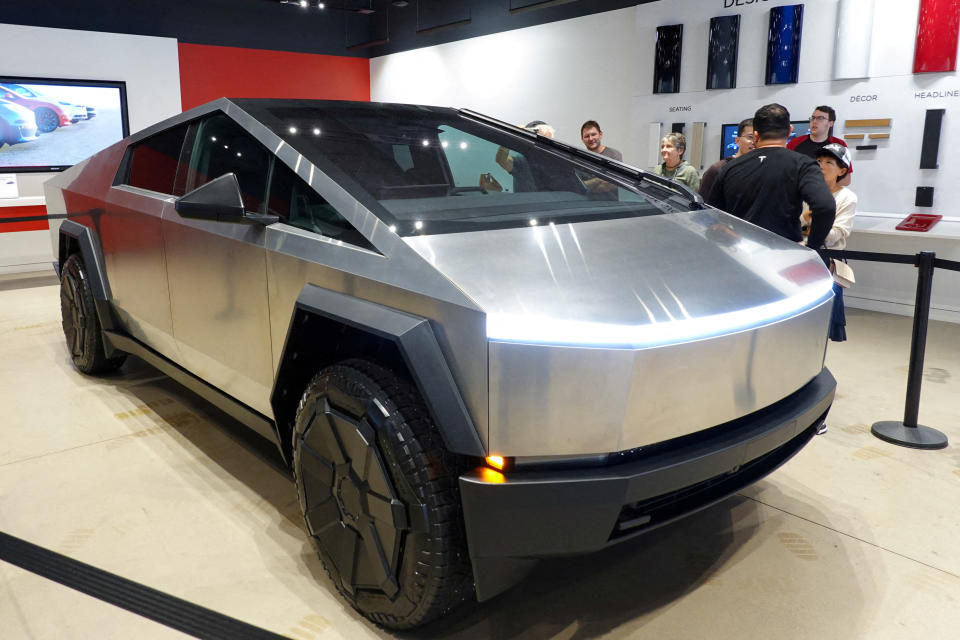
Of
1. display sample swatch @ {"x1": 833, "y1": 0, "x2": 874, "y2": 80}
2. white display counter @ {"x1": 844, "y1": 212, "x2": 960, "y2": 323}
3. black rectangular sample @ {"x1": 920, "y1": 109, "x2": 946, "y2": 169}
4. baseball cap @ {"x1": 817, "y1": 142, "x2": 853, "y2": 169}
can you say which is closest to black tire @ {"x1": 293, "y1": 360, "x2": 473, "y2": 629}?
baseball cap @ {"x1": 817, "y1": 142, "x2": 853, "y2": 169}

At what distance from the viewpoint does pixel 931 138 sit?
17.8ft

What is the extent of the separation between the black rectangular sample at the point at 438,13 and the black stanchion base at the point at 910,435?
8325mm

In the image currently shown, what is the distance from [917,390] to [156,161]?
3230 mm

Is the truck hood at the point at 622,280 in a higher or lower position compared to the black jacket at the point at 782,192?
A: lower

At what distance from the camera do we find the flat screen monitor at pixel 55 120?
8016 mm

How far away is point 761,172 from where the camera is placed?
3.35 m

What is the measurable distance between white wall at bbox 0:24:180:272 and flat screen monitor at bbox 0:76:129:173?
0.10m

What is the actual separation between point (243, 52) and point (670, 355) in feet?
34.7

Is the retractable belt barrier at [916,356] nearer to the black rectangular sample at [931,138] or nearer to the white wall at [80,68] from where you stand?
the black rectangular sample at [931,138]

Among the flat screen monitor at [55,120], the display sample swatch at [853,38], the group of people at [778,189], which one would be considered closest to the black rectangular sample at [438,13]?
the flat screen monitor at [55,120]

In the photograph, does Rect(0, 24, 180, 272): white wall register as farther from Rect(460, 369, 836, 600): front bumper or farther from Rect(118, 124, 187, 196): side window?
Rect(460, 369, 836, 600): front bumper

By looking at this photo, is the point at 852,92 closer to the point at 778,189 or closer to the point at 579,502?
the point at 778,189

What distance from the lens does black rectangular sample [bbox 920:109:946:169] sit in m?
5.38

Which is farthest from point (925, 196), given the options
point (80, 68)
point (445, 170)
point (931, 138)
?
point (80, 68)
